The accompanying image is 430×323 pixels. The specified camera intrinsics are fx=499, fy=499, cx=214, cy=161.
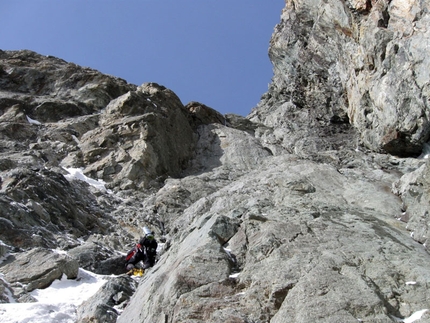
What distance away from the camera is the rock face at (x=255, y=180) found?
10.1 metres

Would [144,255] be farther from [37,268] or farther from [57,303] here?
[57,303]

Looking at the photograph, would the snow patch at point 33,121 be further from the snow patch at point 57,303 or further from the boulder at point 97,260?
the snow patch at point 57,303

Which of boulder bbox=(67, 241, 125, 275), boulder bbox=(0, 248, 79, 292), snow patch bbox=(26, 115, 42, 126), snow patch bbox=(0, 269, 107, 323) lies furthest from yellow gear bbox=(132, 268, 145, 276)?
snow patch bbox=(26, 115, 42, 126)

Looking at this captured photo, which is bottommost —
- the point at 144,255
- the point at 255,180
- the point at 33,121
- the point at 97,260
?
the point at 144,255

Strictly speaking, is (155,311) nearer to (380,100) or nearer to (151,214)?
(151,214)

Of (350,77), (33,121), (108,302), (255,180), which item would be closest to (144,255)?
(108,302)

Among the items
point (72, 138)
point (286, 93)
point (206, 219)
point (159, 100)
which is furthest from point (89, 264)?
point (286, 93)

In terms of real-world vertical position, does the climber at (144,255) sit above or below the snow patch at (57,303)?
above

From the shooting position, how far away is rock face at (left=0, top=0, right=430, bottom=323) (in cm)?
1013

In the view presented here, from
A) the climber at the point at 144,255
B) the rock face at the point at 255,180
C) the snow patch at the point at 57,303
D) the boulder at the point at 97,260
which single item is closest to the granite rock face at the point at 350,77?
the rock face at the point at 255,180

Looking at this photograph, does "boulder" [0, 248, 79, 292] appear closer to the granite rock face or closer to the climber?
the climber

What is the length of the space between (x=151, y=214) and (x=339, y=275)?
1413cm

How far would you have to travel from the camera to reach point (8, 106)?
33.5 m

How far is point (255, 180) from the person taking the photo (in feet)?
67.9
